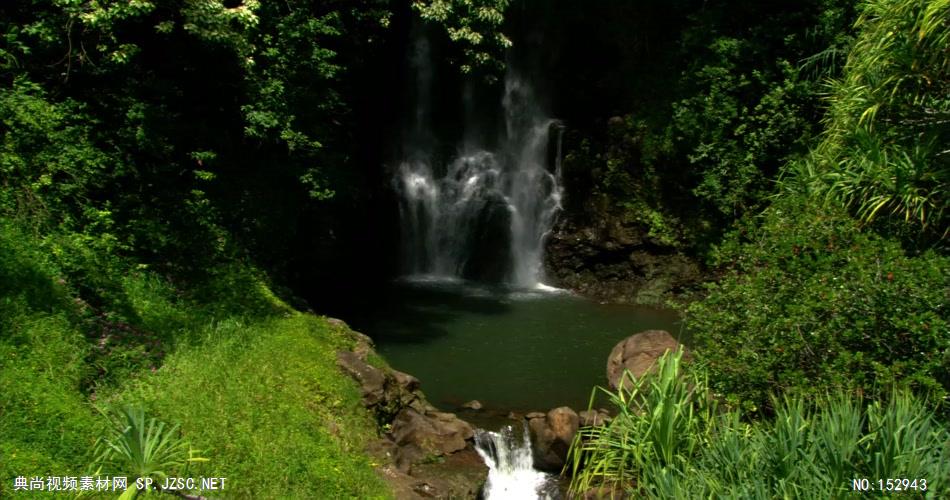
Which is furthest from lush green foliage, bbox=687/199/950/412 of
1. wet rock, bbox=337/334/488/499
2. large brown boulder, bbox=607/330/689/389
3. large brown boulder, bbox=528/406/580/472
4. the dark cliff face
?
the dark cliff face

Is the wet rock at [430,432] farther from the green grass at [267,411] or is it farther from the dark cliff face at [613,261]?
the dark cliff face at [613,261]

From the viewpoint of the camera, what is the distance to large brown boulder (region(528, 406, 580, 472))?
9.61 m

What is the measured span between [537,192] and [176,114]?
10544mm

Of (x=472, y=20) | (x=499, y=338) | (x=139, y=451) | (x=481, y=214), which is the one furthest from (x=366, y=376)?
(x=481, y=214)

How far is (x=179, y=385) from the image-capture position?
306 inches

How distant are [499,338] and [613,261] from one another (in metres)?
5.28

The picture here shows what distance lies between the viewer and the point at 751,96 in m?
16.3

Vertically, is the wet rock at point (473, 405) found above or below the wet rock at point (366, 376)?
below

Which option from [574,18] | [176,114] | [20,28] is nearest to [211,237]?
[176,114]

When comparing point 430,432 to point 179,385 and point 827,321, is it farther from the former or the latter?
point 827,321

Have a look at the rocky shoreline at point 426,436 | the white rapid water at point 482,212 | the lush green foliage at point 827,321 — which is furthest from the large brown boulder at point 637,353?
the white rapid water at point 482,212

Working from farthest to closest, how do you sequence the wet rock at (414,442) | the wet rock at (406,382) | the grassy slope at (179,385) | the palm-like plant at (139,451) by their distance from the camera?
the wet rock at (406,382)
the wet rock at (414,442)
the grassy slope at (179,385)
the palm-like plant at (139,451)

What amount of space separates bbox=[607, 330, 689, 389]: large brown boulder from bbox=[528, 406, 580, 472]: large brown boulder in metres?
1.52

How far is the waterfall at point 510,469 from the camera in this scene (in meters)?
9.28
